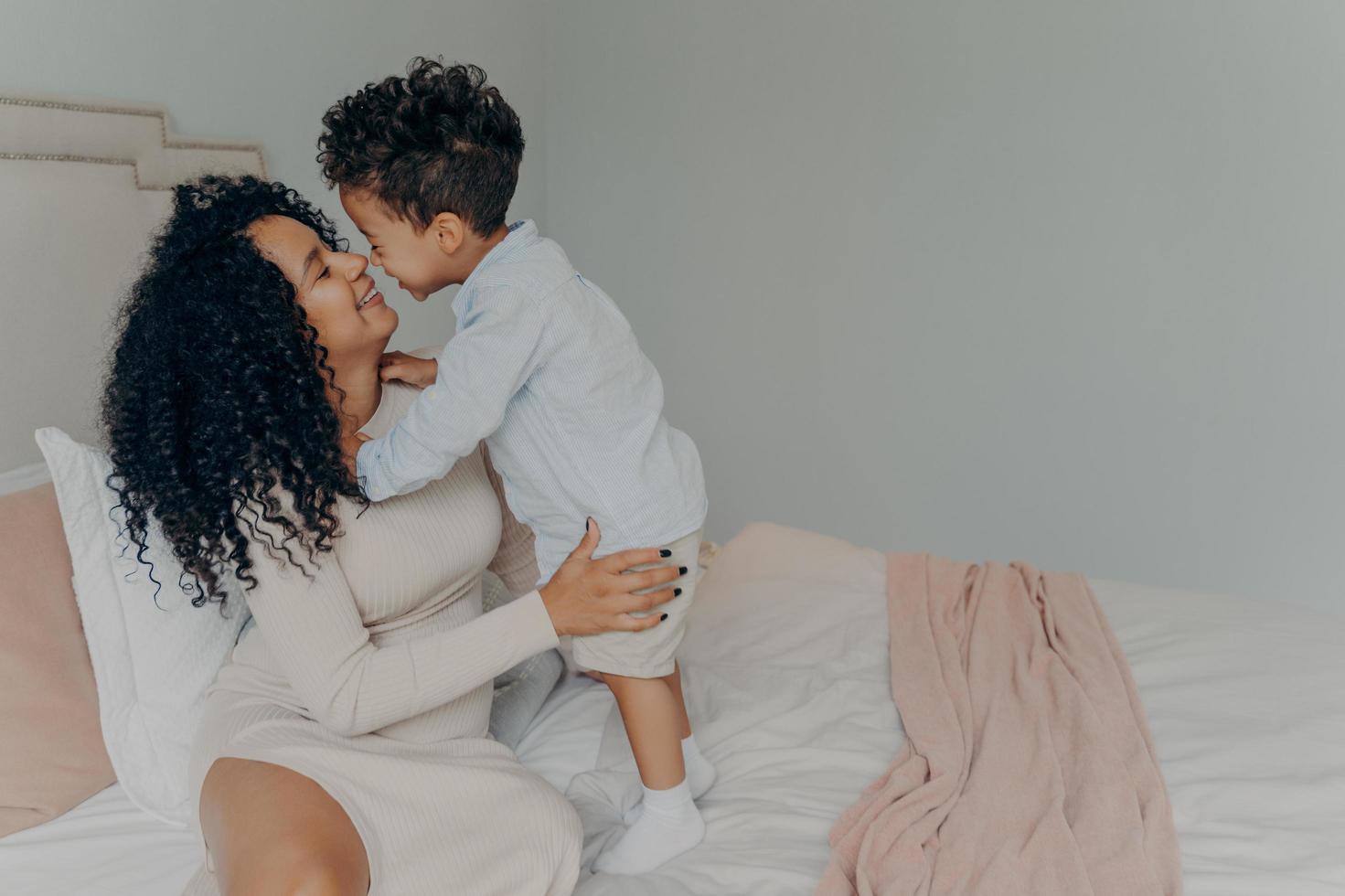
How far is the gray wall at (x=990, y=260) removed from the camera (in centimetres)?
283

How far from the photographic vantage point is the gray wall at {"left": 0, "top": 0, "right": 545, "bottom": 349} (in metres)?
1.62

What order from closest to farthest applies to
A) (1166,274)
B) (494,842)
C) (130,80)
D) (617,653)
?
(494,842) < (617,653) < (130,80) < (1166,274)

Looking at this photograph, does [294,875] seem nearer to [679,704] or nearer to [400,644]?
[400,644]

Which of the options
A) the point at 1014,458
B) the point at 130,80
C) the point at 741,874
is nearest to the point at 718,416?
the point at 1014,458

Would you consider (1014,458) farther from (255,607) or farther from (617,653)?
(255,607)

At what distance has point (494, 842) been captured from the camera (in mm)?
1216

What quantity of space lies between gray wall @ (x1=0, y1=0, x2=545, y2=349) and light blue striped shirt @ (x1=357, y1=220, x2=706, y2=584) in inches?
30.4

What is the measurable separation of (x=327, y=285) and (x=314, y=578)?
36 cm

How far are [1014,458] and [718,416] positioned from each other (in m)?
0.94

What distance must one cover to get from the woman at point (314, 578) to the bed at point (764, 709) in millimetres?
174

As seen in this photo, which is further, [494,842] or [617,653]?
[617,653]

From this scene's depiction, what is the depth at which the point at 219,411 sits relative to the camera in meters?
1.24

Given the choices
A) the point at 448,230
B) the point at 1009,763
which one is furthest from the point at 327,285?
the point at 1009,763

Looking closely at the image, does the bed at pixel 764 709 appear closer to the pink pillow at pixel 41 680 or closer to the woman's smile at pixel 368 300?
the pink pillow at pixel 41 680
